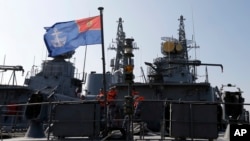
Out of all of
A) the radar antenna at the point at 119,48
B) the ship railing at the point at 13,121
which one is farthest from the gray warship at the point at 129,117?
the radar antenna at the point at 119,48

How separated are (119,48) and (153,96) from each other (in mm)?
18513

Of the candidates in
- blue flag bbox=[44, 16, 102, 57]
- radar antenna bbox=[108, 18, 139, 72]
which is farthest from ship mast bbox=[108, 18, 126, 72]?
blue flag bbox=[44, 16, 102, 57]

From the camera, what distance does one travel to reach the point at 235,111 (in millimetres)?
10445

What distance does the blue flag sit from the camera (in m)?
9.65

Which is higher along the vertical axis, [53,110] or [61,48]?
[61,48]

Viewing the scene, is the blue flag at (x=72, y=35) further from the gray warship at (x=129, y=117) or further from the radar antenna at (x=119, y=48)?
the radar antenna at (x=119, y=48)

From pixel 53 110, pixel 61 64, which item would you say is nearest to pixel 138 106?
pixel 53 110

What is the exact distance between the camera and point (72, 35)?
388 inches

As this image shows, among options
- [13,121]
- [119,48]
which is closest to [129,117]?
[13,121]

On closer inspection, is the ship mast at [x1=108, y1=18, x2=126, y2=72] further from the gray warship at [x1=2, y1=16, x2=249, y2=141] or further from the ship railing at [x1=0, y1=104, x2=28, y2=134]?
the gray warship at [x1=2, y1=16, x2=249, y2=141]

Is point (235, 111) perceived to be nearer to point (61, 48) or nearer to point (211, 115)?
point (211, 115)

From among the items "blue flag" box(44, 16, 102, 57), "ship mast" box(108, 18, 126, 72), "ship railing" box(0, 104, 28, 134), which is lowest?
"ship railing" box(0, 104, 28, 134)

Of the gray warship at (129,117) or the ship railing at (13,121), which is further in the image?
the ship railing at (13,121)

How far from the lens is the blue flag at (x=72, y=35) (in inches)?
380
